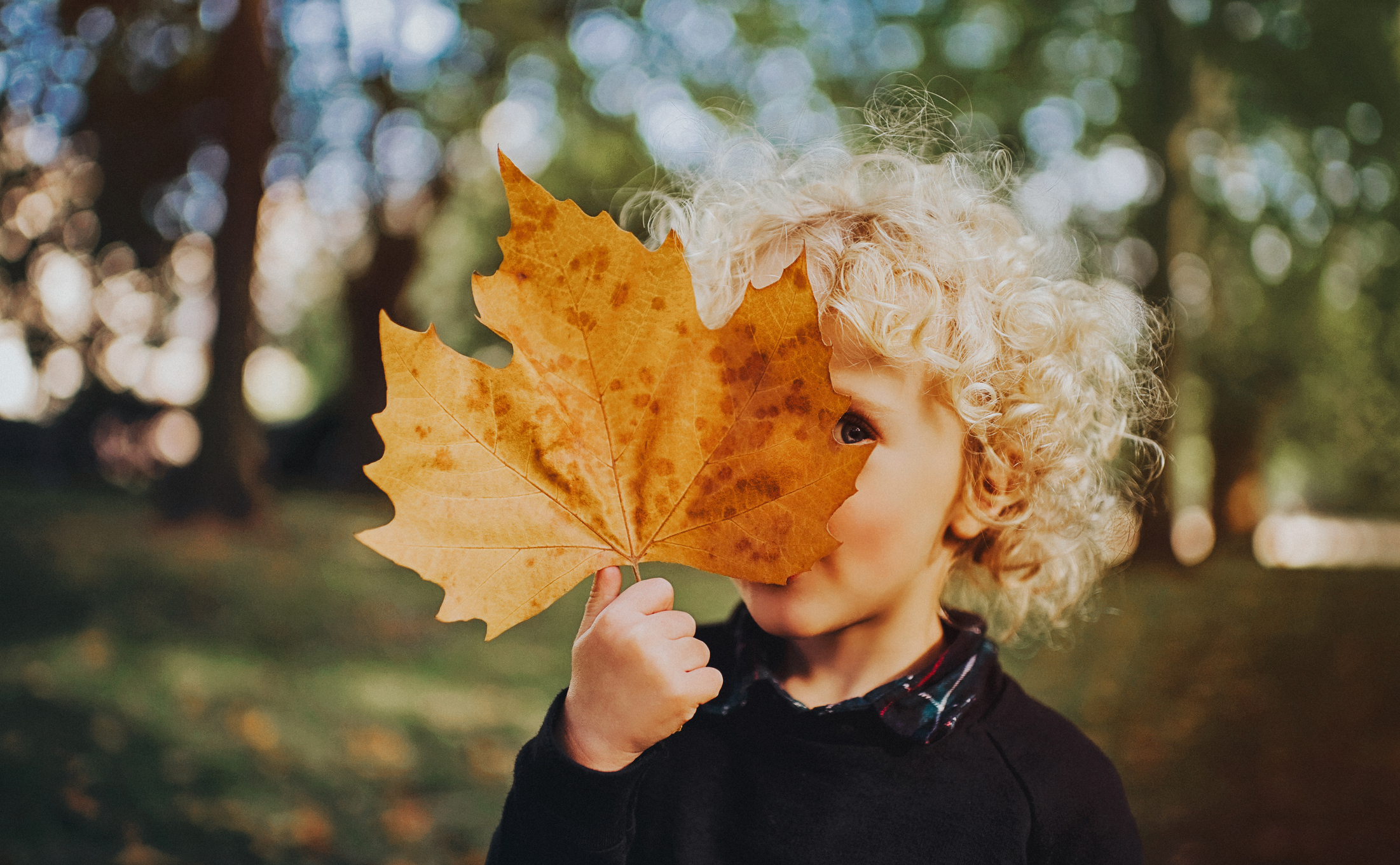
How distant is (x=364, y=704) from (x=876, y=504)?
170 inches

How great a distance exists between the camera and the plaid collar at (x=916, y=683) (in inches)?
54.1

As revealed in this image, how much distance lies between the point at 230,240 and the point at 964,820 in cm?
787

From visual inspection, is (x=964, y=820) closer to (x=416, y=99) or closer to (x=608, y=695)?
(x=608, y=695)

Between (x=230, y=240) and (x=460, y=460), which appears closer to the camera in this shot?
(x=460, y=460)

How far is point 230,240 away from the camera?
745cm

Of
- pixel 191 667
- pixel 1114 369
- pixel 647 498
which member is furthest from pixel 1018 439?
pixel 191 667

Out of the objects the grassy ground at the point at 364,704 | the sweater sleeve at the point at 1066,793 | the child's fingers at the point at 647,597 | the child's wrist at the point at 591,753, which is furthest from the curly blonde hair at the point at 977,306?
the grassy ground at the point at 364,704

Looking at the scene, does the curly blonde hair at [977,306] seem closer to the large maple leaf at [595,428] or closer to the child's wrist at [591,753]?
the large maple leaf at [595,428]

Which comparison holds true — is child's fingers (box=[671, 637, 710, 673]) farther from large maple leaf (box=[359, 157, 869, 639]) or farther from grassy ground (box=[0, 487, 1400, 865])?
grassy ground (box=[0, 487, 1400, 865])

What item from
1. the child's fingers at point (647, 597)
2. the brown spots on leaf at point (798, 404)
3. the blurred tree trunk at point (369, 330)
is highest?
the brown spots on leaf at point (798, 404)

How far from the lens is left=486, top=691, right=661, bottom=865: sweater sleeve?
110cm

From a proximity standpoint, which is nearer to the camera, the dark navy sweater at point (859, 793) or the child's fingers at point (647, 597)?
the child's fingers at point (647, 597)

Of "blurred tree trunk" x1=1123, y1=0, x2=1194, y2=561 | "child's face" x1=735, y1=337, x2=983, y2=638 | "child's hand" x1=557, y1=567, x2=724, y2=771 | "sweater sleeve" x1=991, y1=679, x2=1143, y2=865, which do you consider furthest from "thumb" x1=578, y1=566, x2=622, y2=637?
"blurred tree trunk" x1=1123, y1=0, x2=1194, y2=561

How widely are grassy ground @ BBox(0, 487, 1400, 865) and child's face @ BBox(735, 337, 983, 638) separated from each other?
9.30 ft
